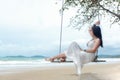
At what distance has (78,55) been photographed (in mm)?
8672

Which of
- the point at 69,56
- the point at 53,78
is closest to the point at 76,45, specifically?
the point at 69,56

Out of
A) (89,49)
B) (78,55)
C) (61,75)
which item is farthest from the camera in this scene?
(61,75)

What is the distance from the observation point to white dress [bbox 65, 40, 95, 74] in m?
8.46

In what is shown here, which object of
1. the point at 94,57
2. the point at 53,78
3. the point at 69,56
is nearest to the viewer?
the point at 69,56

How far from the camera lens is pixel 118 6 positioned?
19.2m

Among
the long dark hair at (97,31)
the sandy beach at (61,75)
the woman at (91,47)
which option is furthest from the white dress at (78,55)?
the sandy beach at (61,75)

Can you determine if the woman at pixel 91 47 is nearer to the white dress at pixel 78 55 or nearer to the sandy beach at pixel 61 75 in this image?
the white dress at pixel 78 55

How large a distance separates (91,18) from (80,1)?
105 centimetres

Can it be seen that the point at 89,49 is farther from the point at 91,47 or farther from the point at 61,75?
the point at 61,75

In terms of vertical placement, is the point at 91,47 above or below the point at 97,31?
below

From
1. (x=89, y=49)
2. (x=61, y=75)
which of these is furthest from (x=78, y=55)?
(x=61, y=75)

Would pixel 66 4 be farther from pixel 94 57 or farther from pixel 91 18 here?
pixel 94 57

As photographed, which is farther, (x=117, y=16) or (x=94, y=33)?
(x=117, y=16)

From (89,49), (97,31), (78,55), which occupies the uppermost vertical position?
(97,31)
